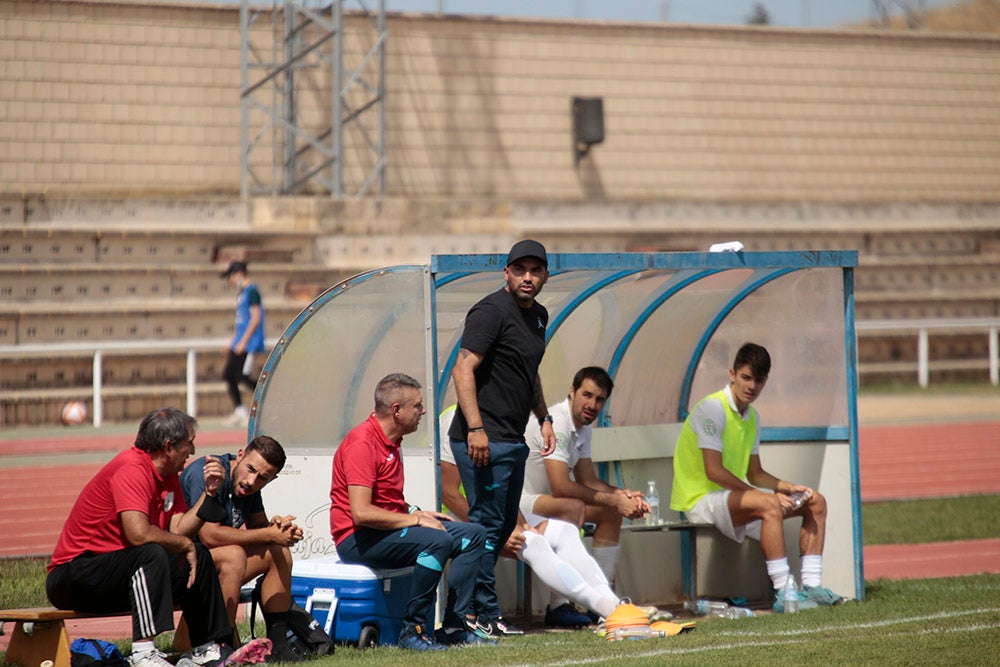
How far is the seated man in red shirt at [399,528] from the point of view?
7.04 m

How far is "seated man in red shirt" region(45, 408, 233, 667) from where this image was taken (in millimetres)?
6344

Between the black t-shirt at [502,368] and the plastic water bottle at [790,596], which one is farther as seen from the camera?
the plastic water bottle at [790,596]

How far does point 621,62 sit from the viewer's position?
29.3 metres

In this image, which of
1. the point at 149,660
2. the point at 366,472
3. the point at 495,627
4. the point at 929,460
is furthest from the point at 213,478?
the point at 929,460

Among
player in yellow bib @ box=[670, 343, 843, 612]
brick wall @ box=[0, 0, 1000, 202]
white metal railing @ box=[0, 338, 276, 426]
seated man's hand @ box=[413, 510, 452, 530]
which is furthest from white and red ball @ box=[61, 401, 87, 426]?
seated man's hand @ box=[413, 510, 452, 530]

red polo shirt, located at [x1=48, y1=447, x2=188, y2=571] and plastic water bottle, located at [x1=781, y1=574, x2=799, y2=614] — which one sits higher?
red polo shirt, located at [x1=48, y1=447, x2=188, y2=571]

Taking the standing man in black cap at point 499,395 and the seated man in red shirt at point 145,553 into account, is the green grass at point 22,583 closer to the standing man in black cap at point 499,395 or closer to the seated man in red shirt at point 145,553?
the seated man in red shirt at point 145,553

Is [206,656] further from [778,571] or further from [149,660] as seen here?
[778,571]

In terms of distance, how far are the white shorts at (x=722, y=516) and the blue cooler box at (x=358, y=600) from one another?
2493 mm

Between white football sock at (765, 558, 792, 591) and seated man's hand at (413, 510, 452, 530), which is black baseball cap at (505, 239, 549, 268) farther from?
white football sock at (765, 558, 792, 591)

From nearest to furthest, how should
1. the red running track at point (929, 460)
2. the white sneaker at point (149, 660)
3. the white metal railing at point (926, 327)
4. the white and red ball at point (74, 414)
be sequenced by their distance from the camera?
1. the white sneaker at point (149, 660)
2. the red running track at point (929, 460)
3. the white and red ball at point (74, 414)
4. the white metal railing at point (926, 327)

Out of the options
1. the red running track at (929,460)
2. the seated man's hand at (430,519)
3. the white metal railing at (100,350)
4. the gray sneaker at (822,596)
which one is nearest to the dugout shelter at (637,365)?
the gray sneaker at (822,596)

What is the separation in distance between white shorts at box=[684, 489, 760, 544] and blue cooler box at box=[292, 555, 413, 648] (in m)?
2.49

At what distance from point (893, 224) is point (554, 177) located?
23.9ft
